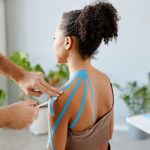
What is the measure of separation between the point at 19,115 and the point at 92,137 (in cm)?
42

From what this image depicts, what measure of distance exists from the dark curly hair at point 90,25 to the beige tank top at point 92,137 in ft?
1.09

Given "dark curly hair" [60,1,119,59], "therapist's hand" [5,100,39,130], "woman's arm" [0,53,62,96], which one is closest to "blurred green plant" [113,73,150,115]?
"dark curly hair" [60,1,119,59]

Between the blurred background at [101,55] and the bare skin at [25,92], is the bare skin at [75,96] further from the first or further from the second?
the blurred background at [101,55]

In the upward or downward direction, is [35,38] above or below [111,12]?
below

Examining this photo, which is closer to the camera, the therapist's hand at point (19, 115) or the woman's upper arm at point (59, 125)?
the therapist's hand at point (19, 115)

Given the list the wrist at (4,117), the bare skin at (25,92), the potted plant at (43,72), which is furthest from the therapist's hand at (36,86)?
the potted plant at (43,72)

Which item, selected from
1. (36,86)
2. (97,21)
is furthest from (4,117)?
(97,21)

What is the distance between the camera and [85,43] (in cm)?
129

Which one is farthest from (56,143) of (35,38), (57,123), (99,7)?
(35,38)

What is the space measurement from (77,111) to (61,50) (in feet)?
1.00

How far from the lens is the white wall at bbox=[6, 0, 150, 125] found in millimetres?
3293

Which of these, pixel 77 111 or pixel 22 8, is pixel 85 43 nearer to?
pixel 77 111

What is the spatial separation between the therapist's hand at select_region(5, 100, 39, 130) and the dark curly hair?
38 cm

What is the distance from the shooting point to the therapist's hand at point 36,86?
1192mm
